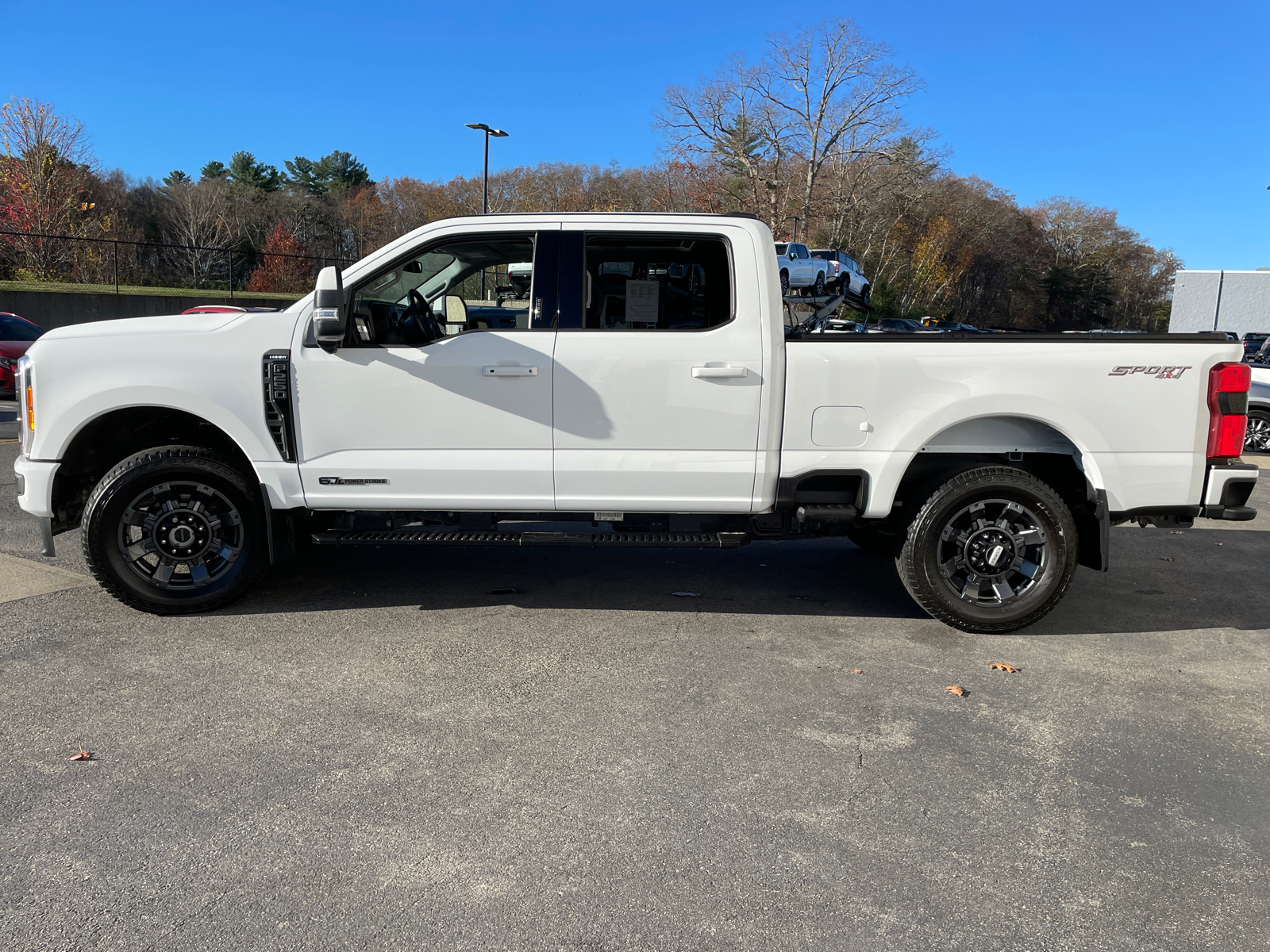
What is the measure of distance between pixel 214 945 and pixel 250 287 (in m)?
35.0

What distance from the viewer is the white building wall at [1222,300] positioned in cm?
4531

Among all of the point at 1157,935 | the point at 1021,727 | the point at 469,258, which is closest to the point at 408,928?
the point at 1157,935

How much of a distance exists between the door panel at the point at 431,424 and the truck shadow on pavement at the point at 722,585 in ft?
2.60

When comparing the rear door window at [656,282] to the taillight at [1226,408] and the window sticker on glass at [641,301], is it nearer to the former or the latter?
the window sticker on glass at [641,301]

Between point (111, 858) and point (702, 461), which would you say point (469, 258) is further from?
point (111, 858)

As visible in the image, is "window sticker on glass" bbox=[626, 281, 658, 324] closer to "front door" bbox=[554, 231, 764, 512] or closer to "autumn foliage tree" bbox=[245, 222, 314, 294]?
"front door" bbox=[554, 231, 764, 512]

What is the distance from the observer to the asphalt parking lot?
258 centimetres

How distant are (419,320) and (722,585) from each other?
Answer: 8.18 ft

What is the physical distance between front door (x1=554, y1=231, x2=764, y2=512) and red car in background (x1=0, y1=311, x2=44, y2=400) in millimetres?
12970

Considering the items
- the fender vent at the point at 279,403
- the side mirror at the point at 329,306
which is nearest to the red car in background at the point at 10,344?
the fender vent at the point at 279,403

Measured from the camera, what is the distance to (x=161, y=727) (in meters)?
3.68

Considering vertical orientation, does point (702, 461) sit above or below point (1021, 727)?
above

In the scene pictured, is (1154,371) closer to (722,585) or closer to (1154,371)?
(1154,371)

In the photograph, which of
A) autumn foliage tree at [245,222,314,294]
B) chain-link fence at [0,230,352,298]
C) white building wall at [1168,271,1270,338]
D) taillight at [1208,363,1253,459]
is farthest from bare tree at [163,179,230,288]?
white building wall at [1168,271,1270,338]
